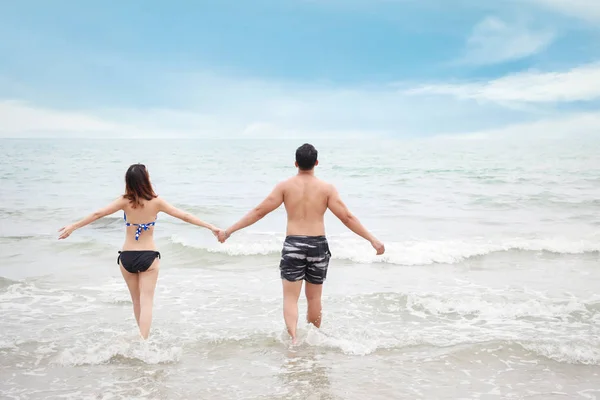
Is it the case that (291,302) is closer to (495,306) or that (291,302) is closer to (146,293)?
(146,293)

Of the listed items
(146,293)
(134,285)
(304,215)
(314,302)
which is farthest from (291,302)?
(134,285)

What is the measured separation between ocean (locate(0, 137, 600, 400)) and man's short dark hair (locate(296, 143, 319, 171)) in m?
2.05

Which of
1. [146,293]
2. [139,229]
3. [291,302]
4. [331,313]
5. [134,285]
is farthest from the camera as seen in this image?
[331,313]

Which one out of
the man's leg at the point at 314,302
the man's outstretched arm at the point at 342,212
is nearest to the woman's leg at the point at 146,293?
the man's leg at the point at 314,302

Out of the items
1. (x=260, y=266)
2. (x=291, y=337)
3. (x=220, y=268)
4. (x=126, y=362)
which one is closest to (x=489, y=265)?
(x=260, y=266)

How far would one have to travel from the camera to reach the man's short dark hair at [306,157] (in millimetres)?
6090

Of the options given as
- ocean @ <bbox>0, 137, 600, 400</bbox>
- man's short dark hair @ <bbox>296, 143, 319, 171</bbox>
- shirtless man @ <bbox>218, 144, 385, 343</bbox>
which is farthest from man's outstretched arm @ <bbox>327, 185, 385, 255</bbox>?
ocean @ <bbox>0, 137, 600, 400</bbox>

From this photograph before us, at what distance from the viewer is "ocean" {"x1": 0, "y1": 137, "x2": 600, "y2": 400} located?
5.64 m

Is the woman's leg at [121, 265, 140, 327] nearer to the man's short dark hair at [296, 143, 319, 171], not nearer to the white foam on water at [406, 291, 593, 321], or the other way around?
the man's short dark hair at [296, 143, 319, 171]

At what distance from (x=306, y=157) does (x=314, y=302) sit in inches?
69.4

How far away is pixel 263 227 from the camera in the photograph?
16.9 metres

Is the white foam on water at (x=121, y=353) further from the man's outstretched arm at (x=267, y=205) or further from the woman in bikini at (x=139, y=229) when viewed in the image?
the man's outstretched arm at (x=267, y=205)

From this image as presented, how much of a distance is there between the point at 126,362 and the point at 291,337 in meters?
1.87

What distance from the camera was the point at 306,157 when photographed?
6102 mm
